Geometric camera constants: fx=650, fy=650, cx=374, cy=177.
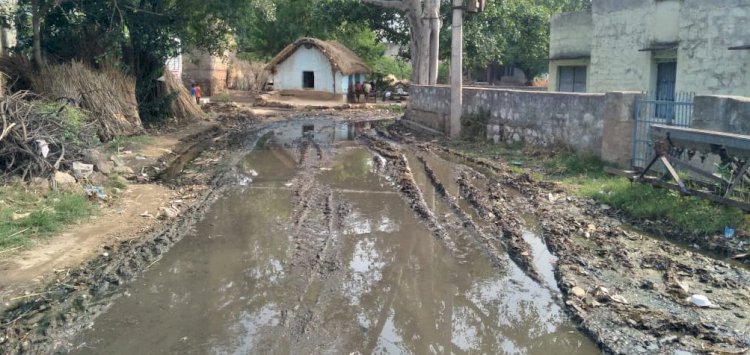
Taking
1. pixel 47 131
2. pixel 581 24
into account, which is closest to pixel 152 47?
pixel 47 131

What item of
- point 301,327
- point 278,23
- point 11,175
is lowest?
point 301,327

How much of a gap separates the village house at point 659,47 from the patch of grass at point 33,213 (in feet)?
43.1

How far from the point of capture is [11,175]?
29.5 feet

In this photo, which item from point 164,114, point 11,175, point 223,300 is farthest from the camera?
point 164,114

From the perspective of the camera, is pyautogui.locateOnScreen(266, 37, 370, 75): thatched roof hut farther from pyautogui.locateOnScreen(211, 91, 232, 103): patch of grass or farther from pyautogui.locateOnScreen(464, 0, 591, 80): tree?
pyautogui.locateOnScreen(464, 0, 591, 80): tree

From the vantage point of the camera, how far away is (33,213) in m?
7.93

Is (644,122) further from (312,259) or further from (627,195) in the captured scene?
(312,259)

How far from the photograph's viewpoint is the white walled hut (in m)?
32.9

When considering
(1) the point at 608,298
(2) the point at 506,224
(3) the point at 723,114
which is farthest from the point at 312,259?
(3) the point at 723,114

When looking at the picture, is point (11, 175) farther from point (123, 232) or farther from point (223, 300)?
point (223, 300)

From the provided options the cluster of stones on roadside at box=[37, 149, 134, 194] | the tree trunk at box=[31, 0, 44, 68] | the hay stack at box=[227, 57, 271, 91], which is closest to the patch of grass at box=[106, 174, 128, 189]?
the cluster of stones on roadside at box=[37, 149, 134, 194]

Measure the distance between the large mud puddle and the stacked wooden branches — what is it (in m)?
2.64

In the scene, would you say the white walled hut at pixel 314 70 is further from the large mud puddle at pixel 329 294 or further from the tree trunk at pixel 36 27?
the large mud puddle at pixel 329 294

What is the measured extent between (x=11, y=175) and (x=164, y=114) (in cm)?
1125
